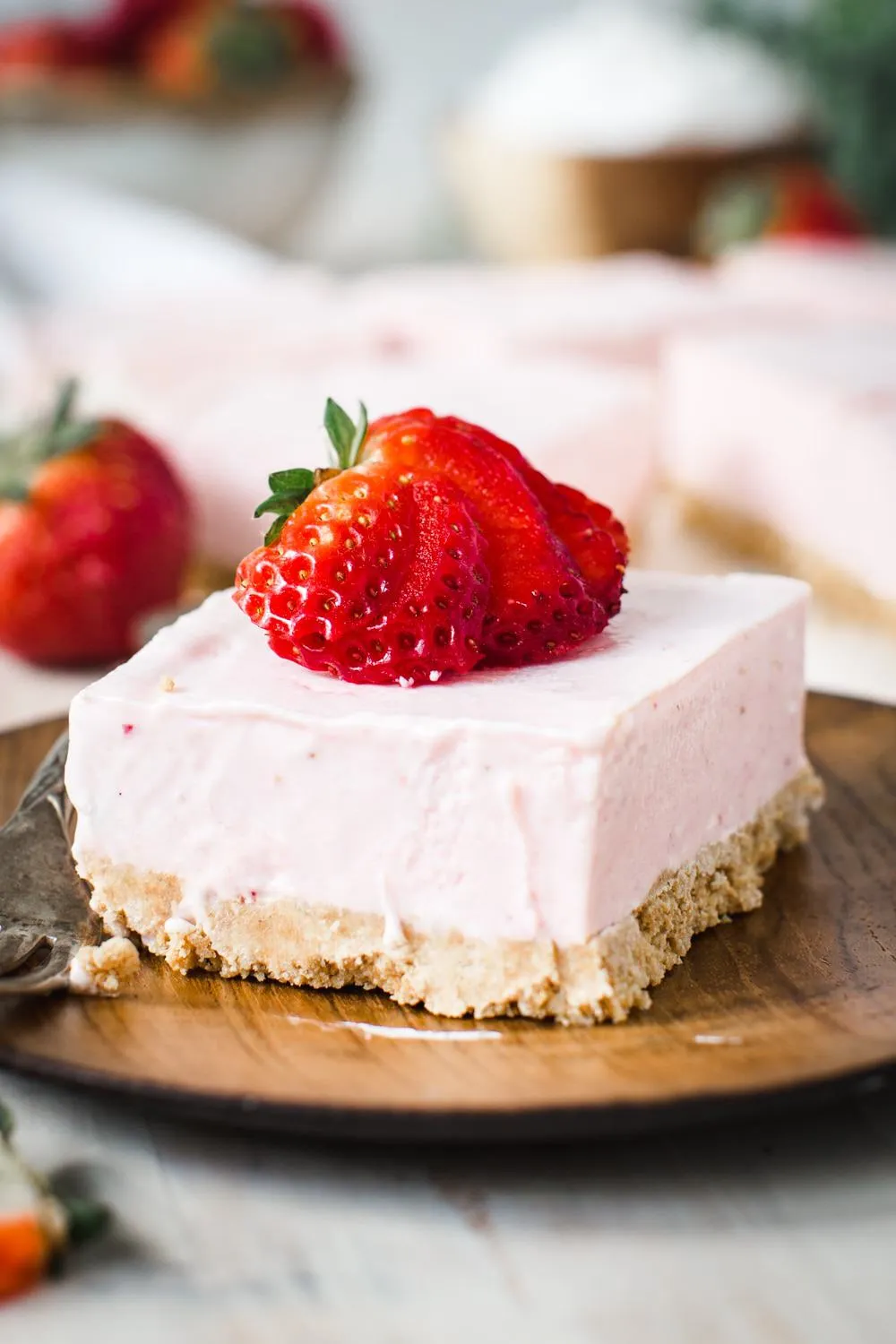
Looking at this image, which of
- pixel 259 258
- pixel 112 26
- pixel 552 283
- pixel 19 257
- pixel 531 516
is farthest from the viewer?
pixel 112 26

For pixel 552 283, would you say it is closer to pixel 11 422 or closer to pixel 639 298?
pixel 639 298

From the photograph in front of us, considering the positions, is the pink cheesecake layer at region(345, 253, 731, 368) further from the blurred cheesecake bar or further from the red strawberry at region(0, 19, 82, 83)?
the red strawberry at region(0, 19, 82, 83)

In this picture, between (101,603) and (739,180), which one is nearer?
(101,603)

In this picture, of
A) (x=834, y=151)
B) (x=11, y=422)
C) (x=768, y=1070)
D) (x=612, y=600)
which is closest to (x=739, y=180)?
(x=834, y=151)

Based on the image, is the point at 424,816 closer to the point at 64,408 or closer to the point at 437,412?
the point at 64,408

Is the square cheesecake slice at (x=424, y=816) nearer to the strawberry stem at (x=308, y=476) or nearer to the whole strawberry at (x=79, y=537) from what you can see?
the strawberry stem at (x=308, y=476)

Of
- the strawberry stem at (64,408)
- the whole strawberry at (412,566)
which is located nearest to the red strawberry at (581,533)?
the whole strawberry at (412,566)
